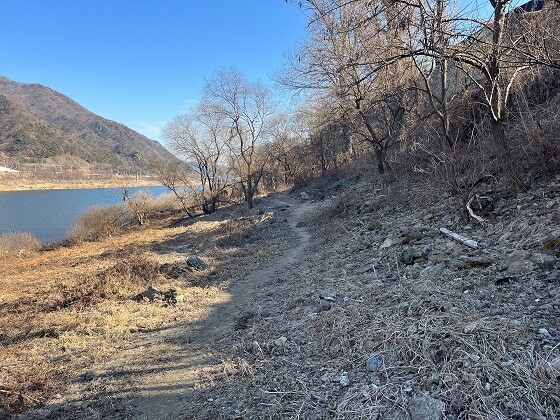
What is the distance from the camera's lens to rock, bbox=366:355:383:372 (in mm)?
3404

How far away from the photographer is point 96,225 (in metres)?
24.4

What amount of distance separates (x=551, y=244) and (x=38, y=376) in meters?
7.12

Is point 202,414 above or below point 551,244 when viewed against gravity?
below

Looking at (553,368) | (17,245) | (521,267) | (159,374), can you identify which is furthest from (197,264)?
(17,245)

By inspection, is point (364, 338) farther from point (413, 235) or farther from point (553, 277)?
point (413, 235)

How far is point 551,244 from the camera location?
4684 mm

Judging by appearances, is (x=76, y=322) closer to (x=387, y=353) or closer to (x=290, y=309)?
(x=290, y=309)

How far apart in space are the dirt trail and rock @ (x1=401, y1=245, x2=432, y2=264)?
2821mm

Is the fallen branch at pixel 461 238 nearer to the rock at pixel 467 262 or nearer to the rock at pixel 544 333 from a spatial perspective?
the rock at pixel 467 262

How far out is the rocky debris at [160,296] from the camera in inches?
308

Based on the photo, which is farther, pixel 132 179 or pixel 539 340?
pixel 132 179

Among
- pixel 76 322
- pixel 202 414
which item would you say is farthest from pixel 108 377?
pixel 76 322

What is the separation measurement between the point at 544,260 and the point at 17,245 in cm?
2440

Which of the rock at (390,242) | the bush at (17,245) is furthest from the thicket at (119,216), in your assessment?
the rock at (390,242)
